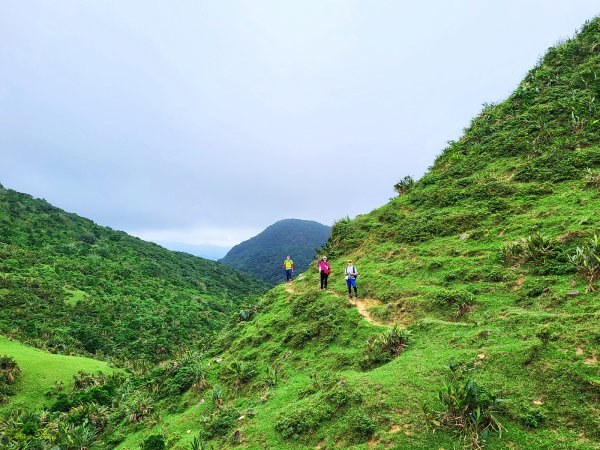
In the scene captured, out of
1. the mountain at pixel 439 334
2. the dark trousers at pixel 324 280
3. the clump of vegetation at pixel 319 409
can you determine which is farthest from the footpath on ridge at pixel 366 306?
the clump of vegetation at pixel 319 409

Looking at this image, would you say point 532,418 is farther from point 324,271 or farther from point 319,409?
point 324,271

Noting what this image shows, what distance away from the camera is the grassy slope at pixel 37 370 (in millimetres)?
27250

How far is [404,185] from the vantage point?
29.8 meters

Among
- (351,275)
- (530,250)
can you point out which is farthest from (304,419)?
(530,250)

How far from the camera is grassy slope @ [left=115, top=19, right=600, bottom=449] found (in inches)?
334

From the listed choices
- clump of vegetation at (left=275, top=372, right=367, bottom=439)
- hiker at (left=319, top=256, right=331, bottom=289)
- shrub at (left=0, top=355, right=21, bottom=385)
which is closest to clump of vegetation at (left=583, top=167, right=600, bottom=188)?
hiker at (left=319, top=256, right=331, bottom=289)

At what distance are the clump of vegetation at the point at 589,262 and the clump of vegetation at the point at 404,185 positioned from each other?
17232 millimetres

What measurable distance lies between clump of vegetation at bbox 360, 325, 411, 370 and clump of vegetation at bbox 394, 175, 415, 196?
1820 centimetres

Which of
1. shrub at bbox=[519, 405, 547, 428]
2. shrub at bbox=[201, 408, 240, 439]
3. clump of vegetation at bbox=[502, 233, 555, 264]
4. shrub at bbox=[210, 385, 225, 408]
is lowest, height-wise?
shrub at bbox=[201, 408, 240, 439]

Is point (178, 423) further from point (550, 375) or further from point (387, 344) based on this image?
point (550, 375)

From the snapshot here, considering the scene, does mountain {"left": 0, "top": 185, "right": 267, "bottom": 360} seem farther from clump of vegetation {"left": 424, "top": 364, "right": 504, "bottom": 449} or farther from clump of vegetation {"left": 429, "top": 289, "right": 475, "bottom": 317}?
clump of vegetation {"left": 424, "top": 364, "right": 504, "bottom": 449}

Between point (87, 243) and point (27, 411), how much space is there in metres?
63.3

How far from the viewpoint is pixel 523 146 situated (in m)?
24.8

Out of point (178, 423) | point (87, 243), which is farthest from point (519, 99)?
point (87, 243)
